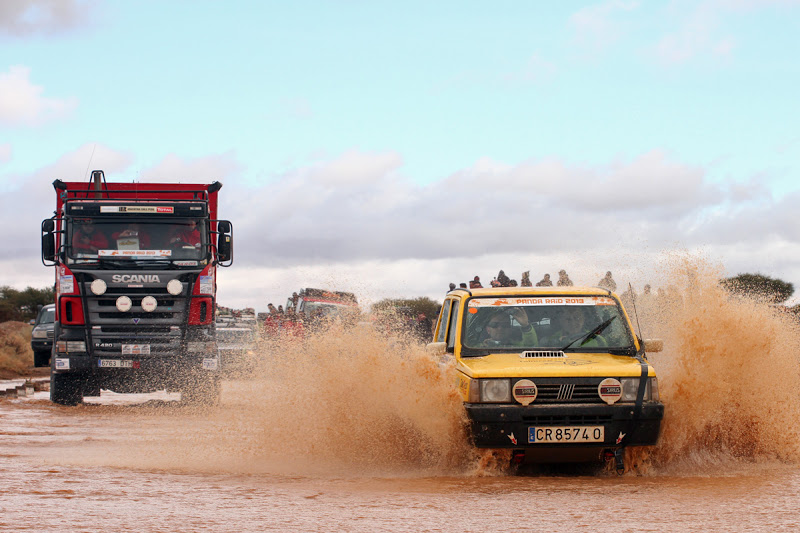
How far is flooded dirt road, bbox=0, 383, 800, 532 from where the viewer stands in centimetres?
612

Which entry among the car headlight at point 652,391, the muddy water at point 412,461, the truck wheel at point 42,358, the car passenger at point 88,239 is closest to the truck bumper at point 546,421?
the car headlight at point 652,391

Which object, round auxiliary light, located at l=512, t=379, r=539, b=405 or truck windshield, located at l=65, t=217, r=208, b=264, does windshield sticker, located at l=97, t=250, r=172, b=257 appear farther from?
round auxiliary light, located at l=512, t=379, r=539, b=405

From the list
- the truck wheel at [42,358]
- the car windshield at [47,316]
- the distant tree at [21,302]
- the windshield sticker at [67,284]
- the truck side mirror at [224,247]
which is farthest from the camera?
the distant tree at [21,302]

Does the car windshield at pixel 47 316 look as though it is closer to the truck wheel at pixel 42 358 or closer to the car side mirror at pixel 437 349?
the truck wheel at pixel 42 358

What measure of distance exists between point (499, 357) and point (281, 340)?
4.20 metres

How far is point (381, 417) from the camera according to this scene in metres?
8.88

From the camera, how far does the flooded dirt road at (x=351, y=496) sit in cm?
612

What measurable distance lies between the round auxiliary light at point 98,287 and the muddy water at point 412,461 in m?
4.33

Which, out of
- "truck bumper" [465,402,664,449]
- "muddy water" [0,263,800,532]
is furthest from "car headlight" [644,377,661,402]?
"muddy water" [0,263,800,532]

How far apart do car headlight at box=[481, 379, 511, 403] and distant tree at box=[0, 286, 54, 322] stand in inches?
2776

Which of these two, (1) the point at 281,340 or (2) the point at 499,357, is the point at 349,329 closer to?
(1) the point at 281,340

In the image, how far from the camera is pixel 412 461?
8.66 m

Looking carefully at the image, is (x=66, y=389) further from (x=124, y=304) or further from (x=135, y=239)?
(x=135, y=239)

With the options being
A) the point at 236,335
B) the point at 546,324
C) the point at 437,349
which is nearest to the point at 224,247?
the point at 437,349
